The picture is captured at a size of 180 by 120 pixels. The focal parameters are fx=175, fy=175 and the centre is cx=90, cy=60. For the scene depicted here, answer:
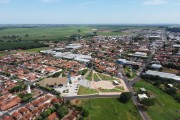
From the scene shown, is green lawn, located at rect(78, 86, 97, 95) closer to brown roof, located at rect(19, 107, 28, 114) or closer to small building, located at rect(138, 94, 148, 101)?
small building, located at rect(138, 94, 148, 101)

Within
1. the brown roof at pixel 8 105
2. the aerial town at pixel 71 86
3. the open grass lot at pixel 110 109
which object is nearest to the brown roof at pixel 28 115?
the aerial town at pixel 71 86

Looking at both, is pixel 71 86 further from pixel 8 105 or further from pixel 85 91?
pixel 8 105

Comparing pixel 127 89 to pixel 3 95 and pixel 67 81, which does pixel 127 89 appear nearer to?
pixel 67 81

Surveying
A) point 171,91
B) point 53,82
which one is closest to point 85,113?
point 53,82

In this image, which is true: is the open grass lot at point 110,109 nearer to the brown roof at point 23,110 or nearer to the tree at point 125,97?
the tree at point 125,97

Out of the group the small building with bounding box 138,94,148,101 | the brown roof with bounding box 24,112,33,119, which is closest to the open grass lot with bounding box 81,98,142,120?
the small building with bounding box 138,94,148,101

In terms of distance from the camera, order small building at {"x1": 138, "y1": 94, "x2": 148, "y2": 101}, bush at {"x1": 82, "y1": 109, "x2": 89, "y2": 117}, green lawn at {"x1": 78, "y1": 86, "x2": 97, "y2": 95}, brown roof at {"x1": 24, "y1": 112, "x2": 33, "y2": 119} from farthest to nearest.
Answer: green lawn at {"x1": 78, "y1": 86, "x2": 97, "y2": 95} → small building at {"x1": 138, "y1": 94, "x2": 148, "y2": 101} → bush at {"x1": 82, "y1": 109, "x2": 89, "y2": 117} → brown roof at {"x1": 24, "y1": 112, "x2": 33, "y2": 119}
